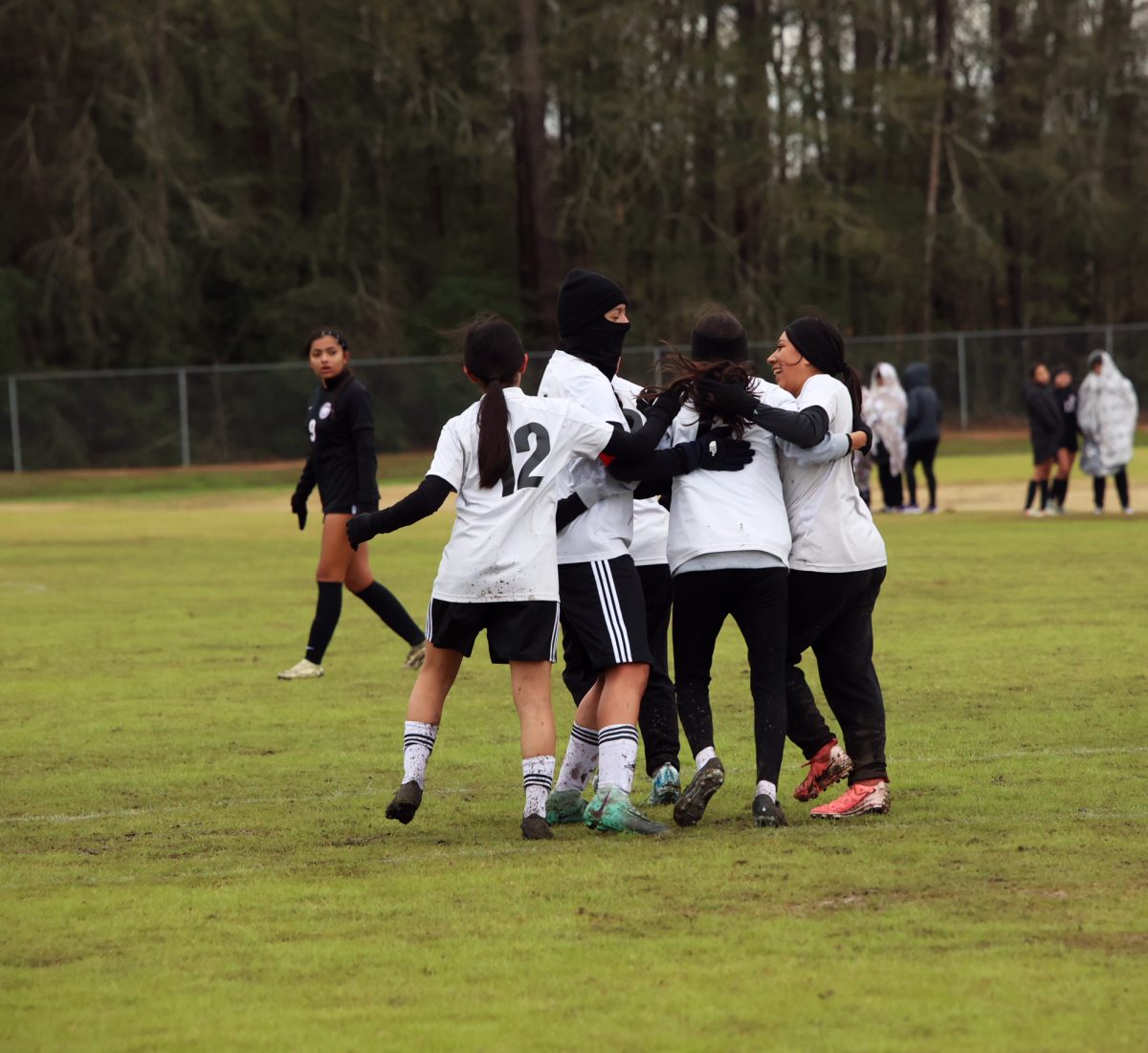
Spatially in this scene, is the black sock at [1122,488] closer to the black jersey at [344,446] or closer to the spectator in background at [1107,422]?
the spectator in background at [1107,422]

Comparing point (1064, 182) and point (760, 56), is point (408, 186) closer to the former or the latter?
point (760, 56)

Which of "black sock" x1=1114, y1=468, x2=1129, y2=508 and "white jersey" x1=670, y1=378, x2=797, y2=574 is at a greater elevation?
"white jersey" x1=670, y1=378, x2=797, y2=574

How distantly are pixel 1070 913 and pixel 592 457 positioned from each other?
87.9 inches

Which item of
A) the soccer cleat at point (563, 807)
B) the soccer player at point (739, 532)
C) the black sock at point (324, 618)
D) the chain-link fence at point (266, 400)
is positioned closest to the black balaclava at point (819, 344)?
the soccer player at point (739, 532)

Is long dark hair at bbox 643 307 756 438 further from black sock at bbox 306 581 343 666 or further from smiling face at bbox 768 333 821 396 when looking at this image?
black sock at bbox 306 581 343 666

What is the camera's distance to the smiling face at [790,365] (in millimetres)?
6836

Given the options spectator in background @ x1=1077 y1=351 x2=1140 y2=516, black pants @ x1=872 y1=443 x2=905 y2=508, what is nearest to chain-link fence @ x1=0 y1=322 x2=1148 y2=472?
black pants @ x1=872 y1=443 x2=905 y2=508

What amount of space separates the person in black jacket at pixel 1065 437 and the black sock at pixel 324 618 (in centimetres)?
1370

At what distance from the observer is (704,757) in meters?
6.59

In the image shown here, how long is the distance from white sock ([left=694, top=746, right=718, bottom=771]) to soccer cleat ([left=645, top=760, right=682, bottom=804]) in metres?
0.52

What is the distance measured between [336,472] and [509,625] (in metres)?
4.51

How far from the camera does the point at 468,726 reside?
911 cm

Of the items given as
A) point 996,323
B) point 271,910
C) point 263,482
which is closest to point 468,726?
point 271,910

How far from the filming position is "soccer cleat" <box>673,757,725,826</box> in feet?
21.2
